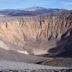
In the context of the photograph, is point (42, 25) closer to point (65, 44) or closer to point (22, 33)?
point (22, 33)

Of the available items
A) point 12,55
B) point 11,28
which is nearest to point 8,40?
point 11,28

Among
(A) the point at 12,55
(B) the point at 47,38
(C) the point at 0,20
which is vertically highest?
(A) the point at 12,55

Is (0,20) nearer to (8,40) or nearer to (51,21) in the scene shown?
(8,40)

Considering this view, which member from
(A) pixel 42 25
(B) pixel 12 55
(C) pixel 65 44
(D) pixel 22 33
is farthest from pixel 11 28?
(B) pixel 12 55

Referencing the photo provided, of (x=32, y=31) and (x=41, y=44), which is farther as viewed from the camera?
(x=32, y=31)

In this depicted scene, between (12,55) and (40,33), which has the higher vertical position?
(12,55)

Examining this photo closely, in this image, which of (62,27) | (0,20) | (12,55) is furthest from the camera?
(62,27)

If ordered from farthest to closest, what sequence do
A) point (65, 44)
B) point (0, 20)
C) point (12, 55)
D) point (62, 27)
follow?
1. point (62, 27)
2. point (0, 20)
3. point (65, 44)
4. point (12, 55)
